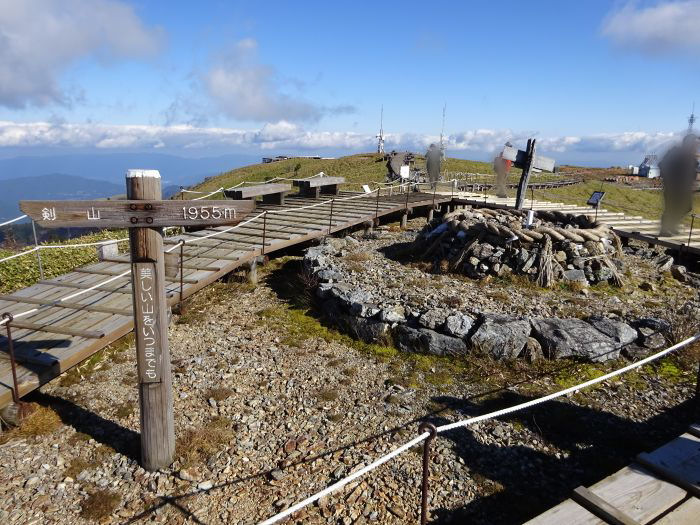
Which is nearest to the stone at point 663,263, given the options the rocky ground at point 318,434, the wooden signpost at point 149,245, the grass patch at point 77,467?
the rocky ground at point 318,434

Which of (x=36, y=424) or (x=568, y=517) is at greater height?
(x=568, y=517)

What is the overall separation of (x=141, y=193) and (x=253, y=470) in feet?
10.6

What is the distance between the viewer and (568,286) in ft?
32.5

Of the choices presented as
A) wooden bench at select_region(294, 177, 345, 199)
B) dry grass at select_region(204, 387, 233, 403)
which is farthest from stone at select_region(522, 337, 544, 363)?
wooden bench at select_region(294, 177, 345, 199)

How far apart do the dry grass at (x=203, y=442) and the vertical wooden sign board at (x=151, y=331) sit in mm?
180

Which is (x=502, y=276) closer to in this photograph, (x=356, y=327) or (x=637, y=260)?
(x=356, y=327)

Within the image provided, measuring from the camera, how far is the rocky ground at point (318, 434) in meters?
4.71

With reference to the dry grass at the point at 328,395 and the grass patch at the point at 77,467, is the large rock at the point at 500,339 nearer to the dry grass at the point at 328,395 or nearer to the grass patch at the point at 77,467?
the dry grass at the point at 328,395

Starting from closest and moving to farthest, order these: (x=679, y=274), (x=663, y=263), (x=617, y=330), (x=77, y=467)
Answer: (x=77, y=467), (x=617, y=330), (x=679, y=274), (x=663, y=263)

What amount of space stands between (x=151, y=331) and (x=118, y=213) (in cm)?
129

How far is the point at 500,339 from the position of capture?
7363 millimetres

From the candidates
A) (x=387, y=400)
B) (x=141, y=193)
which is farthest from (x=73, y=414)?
(x=387, y=400)

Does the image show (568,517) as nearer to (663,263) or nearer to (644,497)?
(644,497)

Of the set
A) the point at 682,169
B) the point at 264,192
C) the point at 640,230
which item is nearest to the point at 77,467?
the point at 682,169
